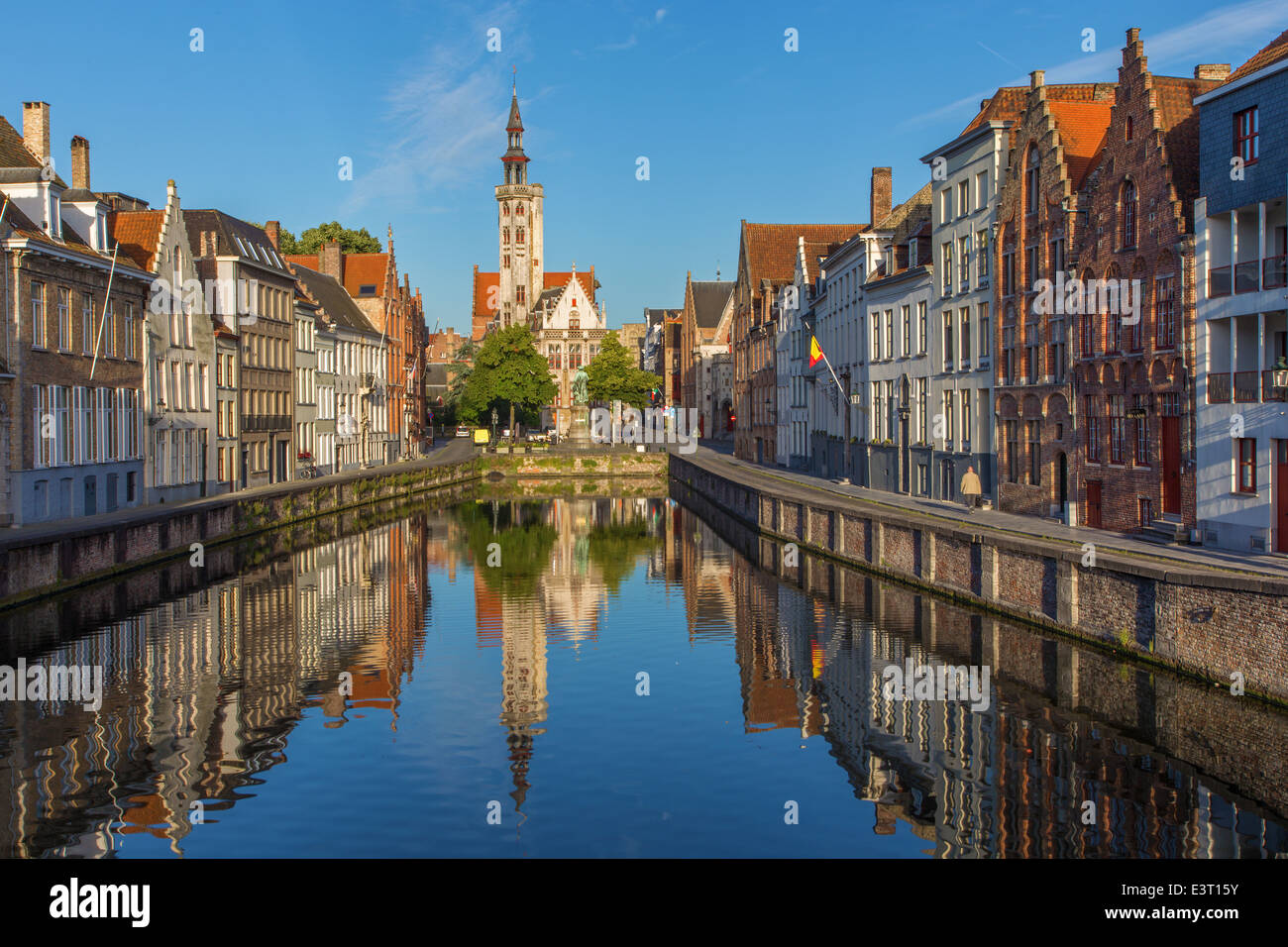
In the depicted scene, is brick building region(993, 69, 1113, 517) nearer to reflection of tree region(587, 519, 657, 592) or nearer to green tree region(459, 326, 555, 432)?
reflection of tree region(587, 519, 657, 592)

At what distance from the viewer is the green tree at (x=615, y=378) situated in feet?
387

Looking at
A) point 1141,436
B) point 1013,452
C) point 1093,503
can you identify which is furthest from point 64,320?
point 1141,436

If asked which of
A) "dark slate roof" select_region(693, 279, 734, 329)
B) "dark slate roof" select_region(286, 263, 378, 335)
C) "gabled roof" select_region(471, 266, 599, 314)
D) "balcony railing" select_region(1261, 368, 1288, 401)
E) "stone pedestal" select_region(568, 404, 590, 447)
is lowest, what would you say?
"balcony railing" select_region(1261, 368, 1288, 401)

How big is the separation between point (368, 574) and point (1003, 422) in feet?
72.5

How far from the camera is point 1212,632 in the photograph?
68.9 feet

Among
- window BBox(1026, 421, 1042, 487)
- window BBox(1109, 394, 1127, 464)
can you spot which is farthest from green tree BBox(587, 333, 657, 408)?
window BBox(1109, 394, 1127, 464)

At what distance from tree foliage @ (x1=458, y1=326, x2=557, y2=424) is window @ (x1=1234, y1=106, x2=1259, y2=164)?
263ft

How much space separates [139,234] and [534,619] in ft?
93.8

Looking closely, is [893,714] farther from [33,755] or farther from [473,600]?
[473,600]

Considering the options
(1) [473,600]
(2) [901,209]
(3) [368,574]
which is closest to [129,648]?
(1) [473,600]

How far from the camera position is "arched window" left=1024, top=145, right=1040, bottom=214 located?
39.5 metres

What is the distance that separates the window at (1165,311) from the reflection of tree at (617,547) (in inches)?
696

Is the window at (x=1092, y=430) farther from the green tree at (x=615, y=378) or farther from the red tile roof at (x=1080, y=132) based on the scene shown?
the green tree at (x=615, y=378)

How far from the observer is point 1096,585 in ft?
81.1
